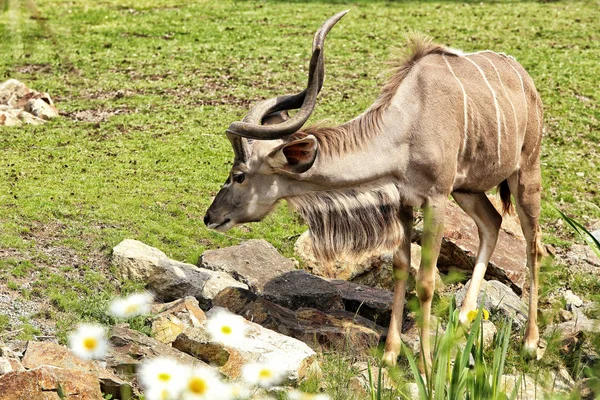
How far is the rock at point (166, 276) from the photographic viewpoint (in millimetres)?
6297

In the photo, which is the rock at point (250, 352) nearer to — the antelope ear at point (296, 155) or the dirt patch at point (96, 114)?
the antelope ear at point (296, 155)

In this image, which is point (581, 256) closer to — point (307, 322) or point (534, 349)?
point (534, 349)

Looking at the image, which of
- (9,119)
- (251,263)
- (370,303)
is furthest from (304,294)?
(9,119)

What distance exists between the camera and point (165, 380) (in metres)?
2.60

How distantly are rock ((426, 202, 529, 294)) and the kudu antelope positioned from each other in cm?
118

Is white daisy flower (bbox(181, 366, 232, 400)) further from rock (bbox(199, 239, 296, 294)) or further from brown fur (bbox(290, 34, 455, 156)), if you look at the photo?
rock (bbox(199, 239, 296, 294))

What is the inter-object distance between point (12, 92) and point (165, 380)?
9494 mm

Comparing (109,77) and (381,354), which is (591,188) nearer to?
(381,354)

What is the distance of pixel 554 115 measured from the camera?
11.7 m

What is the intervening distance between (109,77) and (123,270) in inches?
276

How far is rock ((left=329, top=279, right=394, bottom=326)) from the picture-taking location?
654 centimetres

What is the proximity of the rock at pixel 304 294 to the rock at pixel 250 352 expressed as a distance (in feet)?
3.87

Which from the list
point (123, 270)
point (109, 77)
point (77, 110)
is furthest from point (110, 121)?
point (123, 270)

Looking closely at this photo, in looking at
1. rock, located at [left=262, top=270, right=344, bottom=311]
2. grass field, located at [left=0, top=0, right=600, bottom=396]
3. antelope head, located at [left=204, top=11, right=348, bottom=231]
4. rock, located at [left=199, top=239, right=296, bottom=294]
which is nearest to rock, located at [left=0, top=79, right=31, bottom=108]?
grass field, located at [left=0, top=0, right=600, bottom=396]
